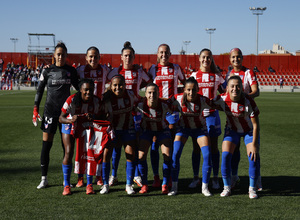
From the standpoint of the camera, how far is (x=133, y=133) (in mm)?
5523

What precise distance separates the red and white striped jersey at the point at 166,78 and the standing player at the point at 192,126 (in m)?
0.58

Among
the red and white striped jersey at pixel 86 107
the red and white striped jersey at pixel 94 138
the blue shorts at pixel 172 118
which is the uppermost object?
the red and white striped jersey at pixel 86 107

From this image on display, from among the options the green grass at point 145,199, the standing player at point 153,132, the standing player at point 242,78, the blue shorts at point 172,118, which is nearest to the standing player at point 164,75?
the blue shorts at point 172,118

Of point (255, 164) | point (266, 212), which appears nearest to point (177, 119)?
point (255, 164)

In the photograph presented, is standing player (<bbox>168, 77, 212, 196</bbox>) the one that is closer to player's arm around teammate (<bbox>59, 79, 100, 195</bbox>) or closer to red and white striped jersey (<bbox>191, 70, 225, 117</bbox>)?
red and white striped jersey (<bbox>191, 70, 225, 117</bbox>)

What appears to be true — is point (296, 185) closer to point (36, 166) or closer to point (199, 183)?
point (199, 183)

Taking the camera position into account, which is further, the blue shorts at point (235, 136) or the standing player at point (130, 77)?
the standing player at point (130, 77)

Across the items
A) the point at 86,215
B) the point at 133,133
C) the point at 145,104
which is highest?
the point at 145,104

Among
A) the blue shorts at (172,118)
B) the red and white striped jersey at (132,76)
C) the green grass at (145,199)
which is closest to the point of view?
the green grass at (145,199)

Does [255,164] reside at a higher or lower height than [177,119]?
lower

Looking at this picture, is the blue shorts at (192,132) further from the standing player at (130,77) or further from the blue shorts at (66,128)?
the blue shorts at (66,128)

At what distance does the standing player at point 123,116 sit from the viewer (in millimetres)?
5371

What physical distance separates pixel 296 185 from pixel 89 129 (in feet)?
10.1

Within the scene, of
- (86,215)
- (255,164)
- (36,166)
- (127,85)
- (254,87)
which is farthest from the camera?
(36,166)
